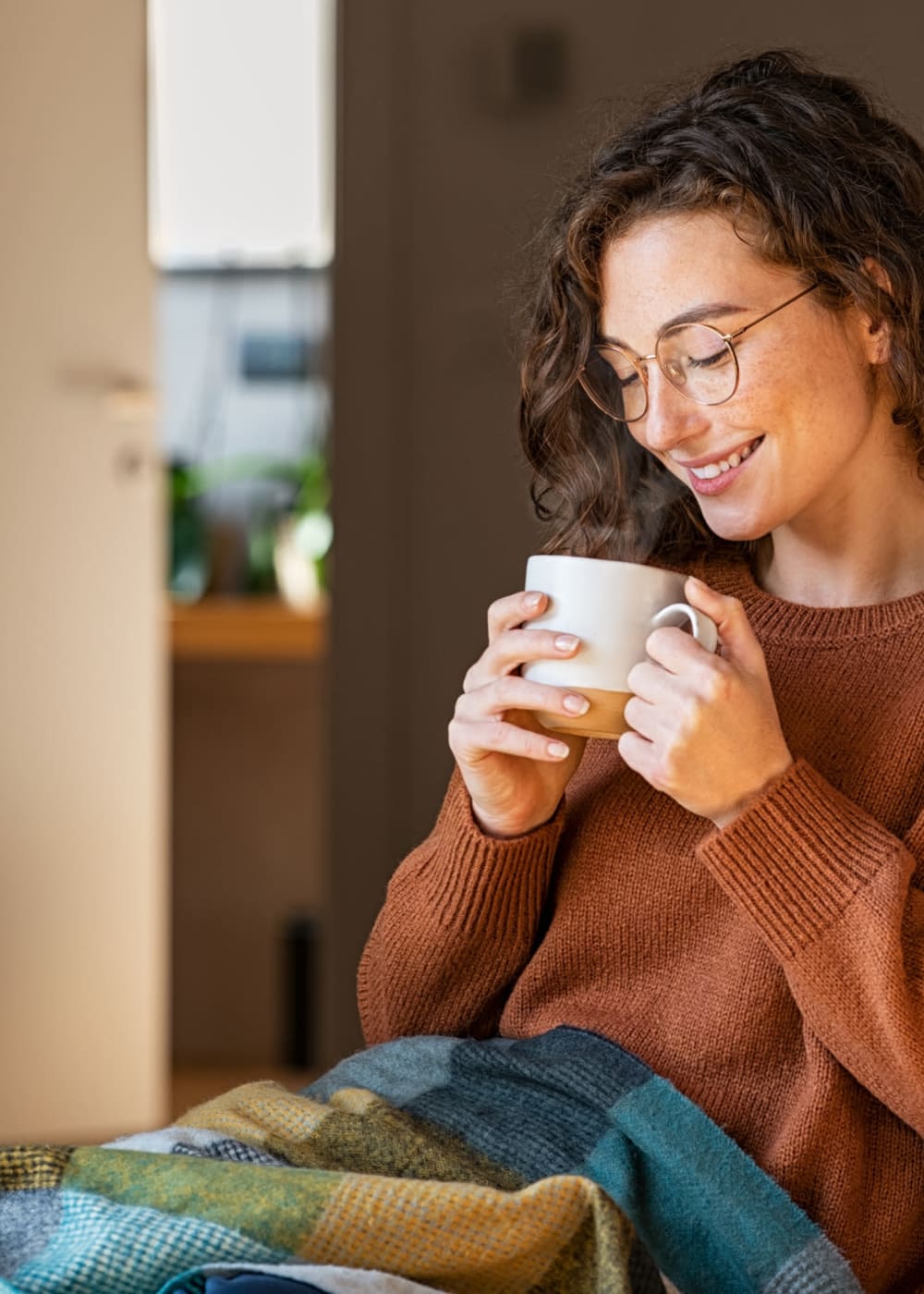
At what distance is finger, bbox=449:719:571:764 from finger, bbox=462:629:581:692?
0.03m

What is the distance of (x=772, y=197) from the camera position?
1.01 m

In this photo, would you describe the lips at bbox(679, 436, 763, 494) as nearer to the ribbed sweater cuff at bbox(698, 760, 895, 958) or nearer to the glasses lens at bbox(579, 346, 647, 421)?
the glasses lens at bbox(579, 346, 647, 421)

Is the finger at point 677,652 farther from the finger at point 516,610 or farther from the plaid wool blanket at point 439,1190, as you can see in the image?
the plaid wool blanket at point 439,1190

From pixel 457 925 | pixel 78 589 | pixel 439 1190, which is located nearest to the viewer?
pixel 439 1190

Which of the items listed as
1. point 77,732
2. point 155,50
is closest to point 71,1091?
point 77,732

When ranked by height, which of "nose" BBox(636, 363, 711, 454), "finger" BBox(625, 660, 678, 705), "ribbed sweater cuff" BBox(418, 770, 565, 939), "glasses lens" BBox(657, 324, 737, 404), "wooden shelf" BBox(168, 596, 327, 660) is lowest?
"wooden shelf" BBox(168, 596, 327, 660)

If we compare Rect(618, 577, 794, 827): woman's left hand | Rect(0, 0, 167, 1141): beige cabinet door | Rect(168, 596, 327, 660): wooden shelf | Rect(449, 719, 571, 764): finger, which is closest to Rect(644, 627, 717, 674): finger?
Rect(618, 577, 794, 827): woman's left hand

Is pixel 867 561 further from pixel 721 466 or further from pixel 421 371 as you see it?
pixel 421 371

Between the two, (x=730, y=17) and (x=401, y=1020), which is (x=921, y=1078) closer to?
(x=401, y=1020)

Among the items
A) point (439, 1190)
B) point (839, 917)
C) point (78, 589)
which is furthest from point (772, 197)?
point (78, 589)

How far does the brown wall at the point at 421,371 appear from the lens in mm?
1760

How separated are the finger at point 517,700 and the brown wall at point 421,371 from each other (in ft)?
2.53

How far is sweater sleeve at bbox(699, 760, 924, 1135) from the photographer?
891 mm

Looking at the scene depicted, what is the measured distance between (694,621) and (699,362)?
18cm
